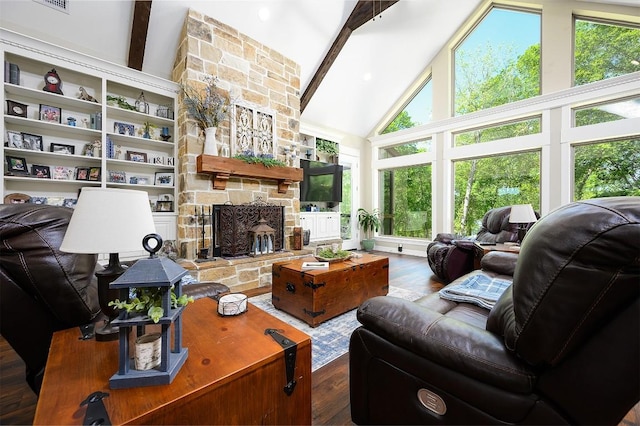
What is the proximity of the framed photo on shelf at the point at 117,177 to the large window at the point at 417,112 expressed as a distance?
5742mm

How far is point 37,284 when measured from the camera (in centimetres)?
106

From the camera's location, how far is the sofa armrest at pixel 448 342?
2.67 feet

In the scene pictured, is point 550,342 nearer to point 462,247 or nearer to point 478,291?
point 478,291

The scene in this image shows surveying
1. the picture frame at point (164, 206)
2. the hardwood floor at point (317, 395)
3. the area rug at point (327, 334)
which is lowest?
the hardwood floor at point (317, 395)

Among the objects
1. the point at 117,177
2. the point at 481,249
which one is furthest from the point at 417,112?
the point at 117,177

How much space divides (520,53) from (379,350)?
248 inches

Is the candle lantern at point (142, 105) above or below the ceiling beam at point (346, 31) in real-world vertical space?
below

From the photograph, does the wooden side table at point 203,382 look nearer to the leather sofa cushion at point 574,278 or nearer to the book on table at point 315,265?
the leather sofa cushion at point 574,278

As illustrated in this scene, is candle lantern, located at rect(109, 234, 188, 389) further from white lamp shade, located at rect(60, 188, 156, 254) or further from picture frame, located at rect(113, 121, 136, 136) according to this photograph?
picture frame, located at rect(113, 121, 136, 136)

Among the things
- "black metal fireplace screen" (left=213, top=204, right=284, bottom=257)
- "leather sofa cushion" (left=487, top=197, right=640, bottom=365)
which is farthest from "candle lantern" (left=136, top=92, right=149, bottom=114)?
"leather sofa cushion" (left=487, top=197, right=640, bottom=365)

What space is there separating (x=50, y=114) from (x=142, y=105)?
0.96m

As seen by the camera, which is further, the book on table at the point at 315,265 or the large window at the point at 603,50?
the large window at the point at 603,50

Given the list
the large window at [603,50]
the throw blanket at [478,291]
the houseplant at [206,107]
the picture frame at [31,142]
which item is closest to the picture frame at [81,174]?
the picture frame at [31,142]

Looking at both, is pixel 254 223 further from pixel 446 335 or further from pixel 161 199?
pixel 446 335
